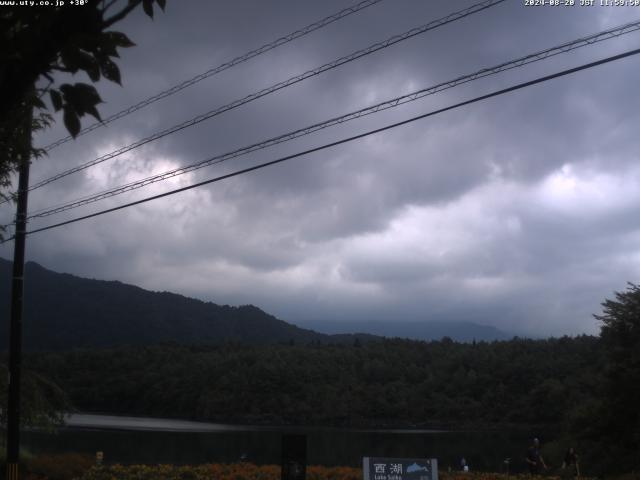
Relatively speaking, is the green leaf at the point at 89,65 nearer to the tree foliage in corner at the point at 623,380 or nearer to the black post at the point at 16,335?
the black post at the point at 16,335

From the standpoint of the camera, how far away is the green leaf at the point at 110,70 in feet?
13.2

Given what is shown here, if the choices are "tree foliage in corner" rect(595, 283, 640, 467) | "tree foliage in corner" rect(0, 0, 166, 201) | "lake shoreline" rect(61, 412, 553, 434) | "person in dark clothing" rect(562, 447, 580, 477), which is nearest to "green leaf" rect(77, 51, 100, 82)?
"tree foliage in corner" rect(0, 0, 166, 201)

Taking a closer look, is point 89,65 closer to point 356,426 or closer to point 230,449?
point 230,449

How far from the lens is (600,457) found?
26.9 metres

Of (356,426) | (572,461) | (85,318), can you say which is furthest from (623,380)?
(85,318)

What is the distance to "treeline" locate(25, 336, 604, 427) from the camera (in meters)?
79.5

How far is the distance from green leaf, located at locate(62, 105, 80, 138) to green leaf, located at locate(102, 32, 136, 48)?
430 mm

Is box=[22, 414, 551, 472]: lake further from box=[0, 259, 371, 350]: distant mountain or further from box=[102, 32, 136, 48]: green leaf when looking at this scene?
box=[0, 259, 371, 350]: distant mountain

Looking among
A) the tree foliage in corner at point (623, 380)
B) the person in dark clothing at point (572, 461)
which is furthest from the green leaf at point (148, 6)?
the tree foliage in corner at point (623, 380)

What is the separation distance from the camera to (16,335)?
16.5 metres

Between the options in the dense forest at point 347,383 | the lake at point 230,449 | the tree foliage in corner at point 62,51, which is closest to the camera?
the tree foliage in corner at point 62,51

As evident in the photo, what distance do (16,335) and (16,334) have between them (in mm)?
69

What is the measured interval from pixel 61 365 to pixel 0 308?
134ft

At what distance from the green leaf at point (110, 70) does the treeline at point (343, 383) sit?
242ft
